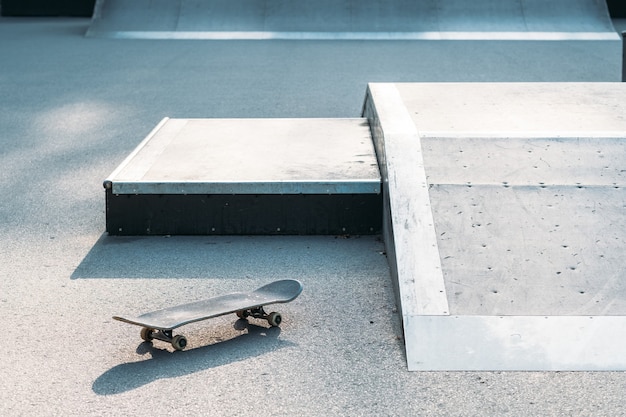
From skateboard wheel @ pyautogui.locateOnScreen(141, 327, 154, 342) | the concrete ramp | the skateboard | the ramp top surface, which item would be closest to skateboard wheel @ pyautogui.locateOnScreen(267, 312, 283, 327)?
the skateboard

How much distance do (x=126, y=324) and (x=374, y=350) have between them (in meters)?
0.97

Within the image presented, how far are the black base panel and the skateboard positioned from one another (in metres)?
0.95

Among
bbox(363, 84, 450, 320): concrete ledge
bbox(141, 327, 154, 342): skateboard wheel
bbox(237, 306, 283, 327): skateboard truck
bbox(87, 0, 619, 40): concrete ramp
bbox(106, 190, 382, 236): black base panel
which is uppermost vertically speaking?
bbox(363, 84, 450, 320): concrete ledge

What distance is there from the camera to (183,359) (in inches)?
127

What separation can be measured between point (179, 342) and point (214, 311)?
24 centimetres

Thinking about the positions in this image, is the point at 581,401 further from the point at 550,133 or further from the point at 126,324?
the point at 550,133

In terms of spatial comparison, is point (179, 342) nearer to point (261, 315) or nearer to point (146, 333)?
point (146, 333)

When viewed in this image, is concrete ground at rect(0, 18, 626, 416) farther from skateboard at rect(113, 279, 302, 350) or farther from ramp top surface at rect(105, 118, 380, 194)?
ramp top surface at rect(105, 118, 380, 194)

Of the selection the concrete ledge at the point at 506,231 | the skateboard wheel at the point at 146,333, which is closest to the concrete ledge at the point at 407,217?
the concrete ledge at the point at 506,231

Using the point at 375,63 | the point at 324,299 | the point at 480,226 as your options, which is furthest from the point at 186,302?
the point at 375,63

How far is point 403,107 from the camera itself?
17.4 feet


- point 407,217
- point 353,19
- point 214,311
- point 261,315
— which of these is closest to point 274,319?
point 261,315

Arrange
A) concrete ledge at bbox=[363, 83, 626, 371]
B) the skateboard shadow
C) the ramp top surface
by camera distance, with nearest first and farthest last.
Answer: the skateboard shadow < concrete ledge at bbox=[363, 83, 626, 371] < the ramp top surface

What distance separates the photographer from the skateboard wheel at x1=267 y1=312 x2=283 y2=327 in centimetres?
351
